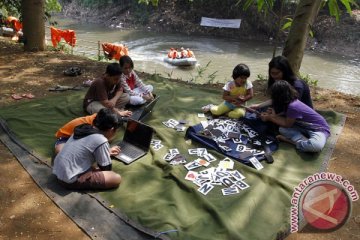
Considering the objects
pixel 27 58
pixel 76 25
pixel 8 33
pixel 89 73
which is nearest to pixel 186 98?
pixel 89 73

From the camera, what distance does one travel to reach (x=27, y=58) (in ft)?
25.9

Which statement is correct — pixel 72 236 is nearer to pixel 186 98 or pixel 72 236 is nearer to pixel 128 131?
pixel 128 131

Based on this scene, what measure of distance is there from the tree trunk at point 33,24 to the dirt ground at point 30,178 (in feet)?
3.99

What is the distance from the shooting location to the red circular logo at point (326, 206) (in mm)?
2723

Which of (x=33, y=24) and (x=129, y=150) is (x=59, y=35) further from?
(x=129, y=150)

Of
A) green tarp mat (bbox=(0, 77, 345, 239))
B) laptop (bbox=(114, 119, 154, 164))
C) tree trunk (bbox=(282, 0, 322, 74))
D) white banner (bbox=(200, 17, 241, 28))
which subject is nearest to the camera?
green tarp mat (bbox=(0, 77, 345, 239))

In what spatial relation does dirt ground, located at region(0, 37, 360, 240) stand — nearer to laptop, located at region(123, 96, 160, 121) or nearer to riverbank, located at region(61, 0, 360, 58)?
laptop, located at region(123, 96, 160, 121)

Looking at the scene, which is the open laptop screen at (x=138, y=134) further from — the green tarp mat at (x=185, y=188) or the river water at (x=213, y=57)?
the river water at (x=213, y=57)

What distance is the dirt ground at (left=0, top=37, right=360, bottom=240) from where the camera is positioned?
9.18 ft

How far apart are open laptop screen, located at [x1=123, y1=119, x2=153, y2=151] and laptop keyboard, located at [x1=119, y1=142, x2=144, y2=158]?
55mm

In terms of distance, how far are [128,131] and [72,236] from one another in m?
1.57

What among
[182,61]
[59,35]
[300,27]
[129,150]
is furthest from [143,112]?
[182,61]

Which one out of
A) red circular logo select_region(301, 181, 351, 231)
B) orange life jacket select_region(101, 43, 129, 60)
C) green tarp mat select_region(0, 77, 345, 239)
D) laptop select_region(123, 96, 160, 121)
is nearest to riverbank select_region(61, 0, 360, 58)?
orange life jacket select_region(101, 43, 129, 60)

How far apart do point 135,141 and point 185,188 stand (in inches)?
39.6
